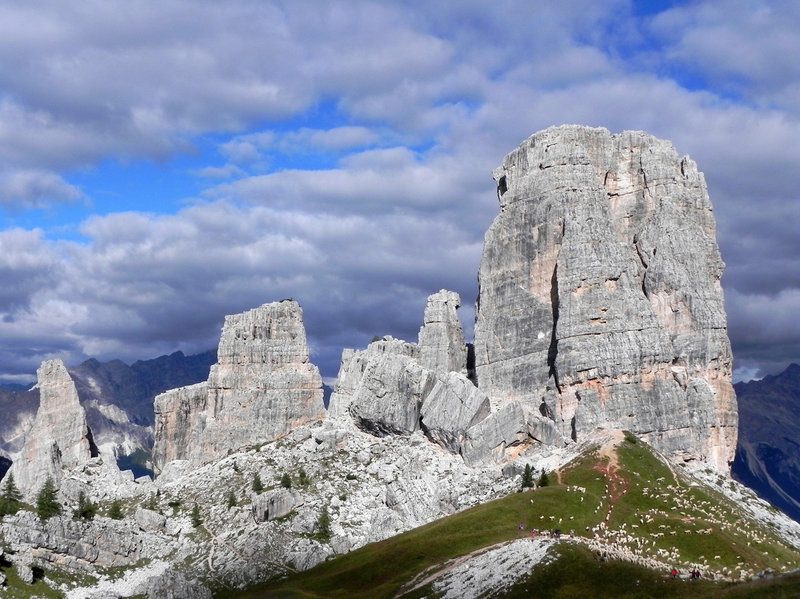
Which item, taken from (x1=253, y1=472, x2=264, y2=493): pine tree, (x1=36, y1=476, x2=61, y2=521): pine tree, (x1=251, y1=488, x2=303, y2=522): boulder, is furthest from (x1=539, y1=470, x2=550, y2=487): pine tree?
(x1=36, y1=476, x2=61, y2=521): pine tree

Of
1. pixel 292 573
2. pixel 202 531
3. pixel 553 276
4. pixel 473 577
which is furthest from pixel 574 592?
pixel 553 276

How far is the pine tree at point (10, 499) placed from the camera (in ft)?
480

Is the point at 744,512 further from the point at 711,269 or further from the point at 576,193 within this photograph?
the point at 576,193

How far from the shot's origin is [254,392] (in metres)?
191

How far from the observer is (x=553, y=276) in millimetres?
175875

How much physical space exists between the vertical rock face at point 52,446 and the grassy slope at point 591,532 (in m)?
71.6

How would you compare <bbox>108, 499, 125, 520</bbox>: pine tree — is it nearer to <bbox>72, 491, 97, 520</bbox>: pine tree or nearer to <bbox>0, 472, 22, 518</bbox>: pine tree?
<bbox>72, 491, 97, 520</bbox>: pine tree

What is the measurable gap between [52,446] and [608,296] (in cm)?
10933

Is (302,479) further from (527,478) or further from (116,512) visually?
(527,478)

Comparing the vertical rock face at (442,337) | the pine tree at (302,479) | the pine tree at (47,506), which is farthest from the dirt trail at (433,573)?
the vertical rock face at (442,337)

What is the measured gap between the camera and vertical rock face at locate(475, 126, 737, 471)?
162 metres

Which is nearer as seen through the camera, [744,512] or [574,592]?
[574,592]

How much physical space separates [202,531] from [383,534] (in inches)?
1186

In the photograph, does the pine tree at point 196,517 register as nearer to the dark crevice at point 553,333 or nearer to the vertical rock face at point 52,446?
the vertical rock face at point 52,446
